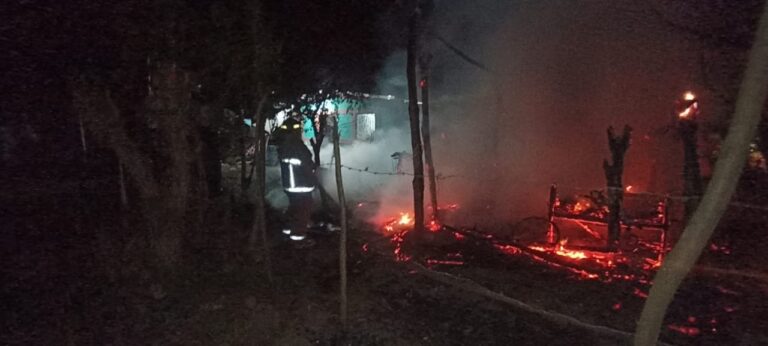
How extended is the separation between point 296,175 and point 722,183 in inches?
291

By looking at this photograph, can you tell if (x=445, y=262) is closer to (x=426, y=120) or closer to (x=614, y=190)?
(x=614, y=190)

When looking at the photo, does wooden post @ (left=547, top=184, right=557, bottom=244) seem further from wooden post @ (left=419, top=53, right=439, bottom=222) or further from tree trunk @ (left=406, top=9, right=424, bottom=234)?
tree trunk @ (left=406, top=9, right=424, bottom=234)

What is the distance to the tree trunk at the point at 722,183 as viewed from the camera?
264 centimetres

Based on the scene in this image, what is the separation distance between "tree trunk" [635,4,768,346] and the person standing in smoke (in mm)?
6657

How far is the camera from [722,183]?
9.04ft

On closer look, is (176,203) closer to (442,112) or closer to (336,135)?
(336,135)

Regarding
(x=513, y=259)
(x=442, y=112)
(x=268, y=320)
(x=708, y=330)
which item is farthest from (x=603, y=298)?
(x=442, y=112)

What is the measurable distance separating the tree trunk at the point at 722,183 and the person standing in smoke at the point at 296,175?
6657 mm

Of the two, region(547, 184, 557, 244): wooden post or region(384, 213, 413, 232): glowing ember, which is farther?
region(384, 213, 413, 232): glowing ember

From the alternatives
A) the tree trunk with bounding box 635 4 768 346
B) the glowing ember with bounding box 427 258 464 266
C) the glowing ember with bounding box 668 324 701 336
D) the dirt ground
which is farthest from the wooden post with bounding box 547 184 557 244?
the tree trunk with bounding box 635 4 768 346

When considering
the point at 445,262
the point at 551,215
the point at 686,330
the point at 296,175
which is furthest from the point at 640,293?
the point at 296,175

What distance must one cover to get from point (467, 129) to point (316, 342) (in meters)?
Answer: 13.7

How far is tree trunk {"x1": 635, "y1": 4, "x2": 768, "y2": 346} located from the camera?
8.66 ft

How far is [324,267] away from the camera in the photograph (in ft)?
25.5
